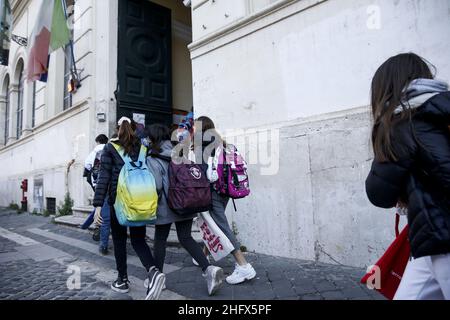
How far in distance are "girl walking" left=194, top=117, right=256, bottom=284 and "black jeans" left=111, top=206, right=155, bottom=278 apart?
763mm

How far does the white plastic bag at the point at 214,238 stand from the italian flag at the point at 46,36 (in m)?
6.61

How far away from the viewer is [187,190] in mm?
2912

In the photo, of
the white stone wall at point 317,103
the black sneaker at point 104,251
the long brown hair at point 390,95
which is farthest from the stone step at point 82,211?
the long brown hair at point 390,95

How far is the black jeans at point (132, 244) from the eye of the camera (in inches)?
114

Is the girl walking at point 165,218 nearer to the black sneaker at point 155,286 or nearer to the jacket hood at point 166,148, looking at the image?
the jacket hood at point 166,148

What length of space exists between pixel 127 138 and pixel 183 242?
1.13m

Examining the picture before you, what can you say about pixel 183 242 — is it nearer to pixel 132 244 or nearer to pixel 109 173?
pixel 132 244

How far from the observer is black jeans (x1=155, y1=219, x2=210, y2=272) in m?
2.93

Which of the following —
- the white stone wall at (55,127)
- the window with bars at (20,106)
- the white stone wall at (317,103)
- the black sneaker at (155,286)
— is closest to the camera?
the black sneaker at (155,286)

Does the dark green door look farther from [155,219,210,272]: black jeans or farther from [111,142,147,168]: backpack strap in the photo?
[155,219,210,272]: black jeans
